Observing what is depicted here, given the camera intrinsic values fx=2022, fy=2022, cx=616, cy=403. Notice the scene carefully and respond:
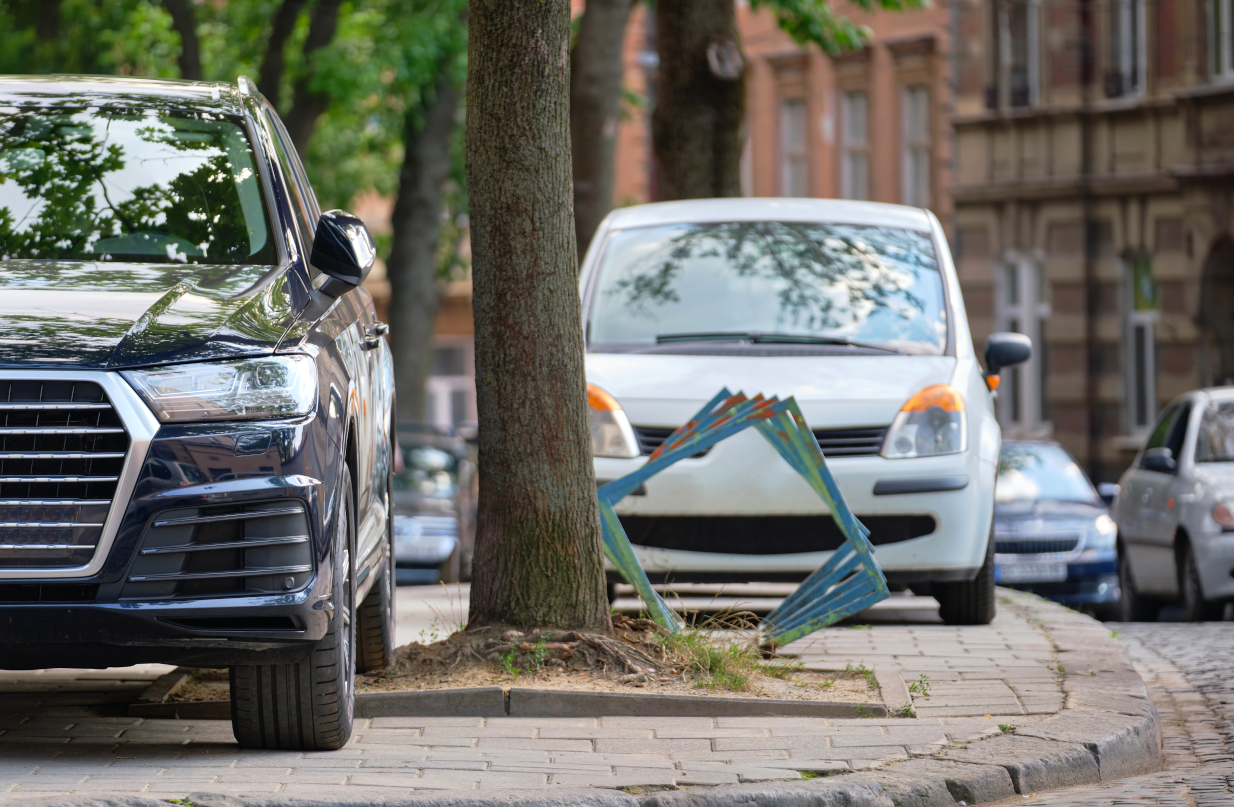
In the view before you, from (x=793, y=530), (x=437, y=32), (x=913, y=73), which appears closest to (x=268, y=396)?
(x=793, y=530)

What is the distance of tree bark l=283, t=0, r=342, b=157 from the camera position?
891 inches

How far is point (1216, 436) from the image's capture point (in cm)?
1405

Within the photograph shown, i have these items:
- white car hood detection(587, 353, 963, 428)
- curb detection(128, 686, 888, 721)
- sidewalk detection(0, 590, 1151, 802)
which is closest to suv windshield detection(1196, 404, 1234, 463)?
white car hood detection(587, 353, 963, 428)

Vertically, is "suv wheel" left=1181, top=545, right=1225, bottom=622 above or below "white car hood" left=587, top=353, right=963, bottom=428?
below

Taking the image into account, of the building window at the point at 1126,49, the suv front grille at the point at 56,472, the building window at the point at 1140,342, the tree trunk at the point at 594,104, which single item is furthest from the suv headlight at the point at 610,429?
the building window at the point at 1126,49

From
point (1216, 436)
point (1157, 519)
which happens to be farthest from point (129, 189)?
point (1216, 436)

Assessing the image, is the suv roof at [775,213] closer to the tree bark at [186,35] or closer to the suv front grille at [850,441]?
the suv front grille at [850,441]

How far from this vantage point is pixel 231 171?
6.62 metres

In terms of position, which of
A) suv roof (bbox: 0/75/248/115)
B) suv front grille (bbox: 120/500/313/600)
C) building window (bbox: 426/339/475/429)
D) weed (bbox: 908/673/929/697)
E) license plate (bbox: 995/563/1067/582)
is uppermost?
suv roof (bbox: 0/75/248/115)

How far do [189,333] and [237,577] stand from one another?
26.1 inches

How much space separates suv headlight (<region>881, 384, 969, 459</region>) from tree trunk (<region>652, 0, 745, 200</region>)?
5.91 meters

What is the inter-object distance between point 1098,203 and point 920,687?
2513 centimetres

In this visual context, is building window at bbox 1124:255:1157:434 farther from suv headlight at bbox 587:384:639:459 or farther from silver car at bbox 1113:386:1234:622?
suv headlight at bbox 587:384:639:459

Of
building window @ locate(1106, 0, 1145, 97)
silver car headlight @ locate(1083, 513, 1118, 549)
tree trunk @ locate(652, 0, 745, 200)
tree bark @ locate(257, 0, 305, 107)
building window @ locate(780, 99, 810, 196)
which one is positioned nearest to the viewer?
tree trunk @ locate(652, 0, 745, 200)
